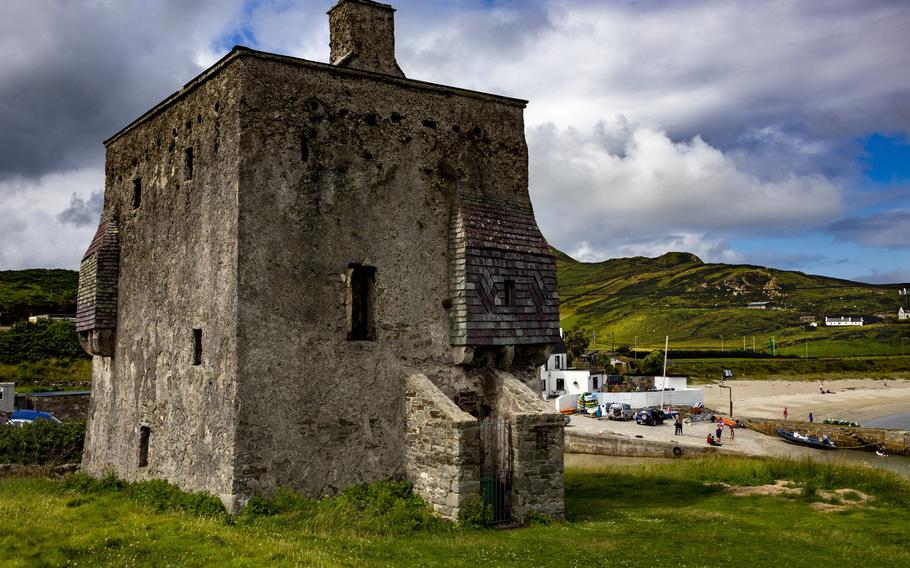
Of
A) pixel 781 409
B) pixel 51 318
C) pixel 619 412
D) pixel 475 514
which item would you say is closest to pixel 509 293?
pixel 475 514

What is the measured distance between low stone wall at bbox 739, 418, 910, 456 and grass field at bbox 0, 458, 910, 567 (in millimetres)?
31525

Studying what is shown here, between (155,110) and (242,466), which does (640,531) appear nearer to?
(242,466)

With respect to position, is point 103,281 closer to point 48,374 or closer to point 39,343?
point 48,374

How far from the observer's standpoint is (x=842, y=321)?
17300cm

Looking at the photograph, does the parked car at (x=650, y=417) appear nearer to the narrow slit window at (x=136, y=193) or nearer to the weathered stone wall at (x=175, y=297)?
the weathered stone wall at (x=175, y=297)

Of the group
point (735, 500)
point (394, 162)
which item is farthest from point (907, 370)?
point (394, 162)

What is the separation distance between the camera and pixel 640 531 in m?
15.0

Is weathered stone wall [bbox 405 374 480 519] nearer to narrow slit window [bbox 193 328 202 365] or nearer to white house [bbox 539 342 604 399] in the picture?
narrow slit window [bbox 193 328 202 365]

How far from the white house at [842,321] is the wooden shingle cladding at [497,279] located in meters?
171

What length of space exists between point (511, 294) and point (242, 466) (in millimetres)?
7061

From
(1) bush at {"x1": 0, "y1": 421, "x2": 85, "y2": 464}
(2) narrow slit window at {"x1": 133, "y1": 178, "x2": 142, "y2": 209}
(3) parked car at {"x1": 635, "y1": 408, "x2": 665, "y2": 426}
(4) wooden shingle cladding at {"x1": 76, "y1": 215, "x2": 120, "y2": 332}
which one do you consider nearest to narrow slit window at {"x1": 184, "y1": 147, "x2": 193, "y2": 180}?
(2) narrow slit window at {"x1": 133, "y1": 178, "x2": 142, "y2": 209}

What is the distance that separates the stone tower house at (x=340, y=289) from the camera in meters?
15.2

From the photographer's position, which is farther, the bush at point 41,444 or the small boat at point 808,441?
the small boat at point 808,441

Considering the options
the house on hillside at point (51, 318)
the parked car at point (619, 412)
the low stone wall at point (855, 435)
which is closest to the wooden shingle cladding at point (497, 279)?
the low stone wall at point (855, 435)
